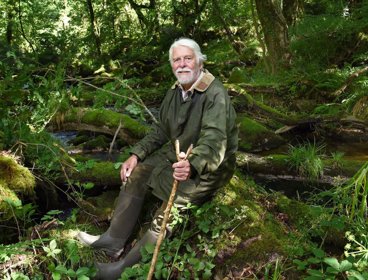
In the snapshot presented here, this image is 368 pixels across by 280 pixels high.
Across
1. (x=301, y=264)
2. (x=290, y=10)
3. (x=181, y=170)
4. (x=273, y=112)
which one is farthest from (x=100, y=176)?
(x=290, y=10)

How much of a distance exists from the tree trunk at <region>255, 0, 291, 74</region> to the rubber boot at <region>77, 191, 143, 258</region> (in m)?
9.04

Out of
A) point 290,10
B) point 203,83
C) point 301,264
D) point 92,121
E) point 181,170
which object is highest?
point 290,10

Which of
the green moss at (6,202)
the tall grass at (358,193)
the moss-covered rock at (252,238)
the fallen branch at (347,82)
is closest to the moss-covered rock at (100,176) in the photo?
the green moss at (6,202)

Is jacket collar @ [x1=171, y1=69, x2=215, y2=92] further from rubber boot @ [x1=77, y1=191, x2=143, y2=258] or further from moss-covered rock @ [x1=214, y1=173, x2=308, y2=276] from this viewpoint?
rubber boot @ [x1=77, y1=191, x2=143, y2=258]

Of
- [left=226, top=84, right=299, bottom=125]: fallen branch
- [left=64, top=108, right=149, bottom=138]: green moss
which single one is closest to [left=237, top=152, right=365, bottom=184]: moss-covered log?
[left=226, top=84, right=299, bottom=125]: fallen branch

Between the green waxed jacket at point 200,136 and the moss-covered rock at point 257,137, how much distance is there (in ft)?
12.1

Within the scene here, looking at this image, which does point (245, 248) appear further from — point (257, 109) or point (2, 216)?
point (257, 109)

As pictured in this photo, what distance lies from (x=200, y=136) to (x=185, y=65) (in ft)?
2.03

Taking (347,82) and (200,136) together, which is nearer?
(200,136)

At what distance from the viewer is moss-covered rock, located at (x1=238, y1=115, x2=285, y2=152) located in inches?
284

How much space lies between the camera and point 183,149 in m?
3.44

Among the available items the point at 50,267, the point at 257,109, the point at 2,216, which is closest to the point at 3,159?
the point at 2,216

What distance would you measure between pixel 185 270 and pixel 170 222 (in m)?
0.44

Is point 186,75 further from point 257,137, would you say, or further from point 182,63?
point 257,137
